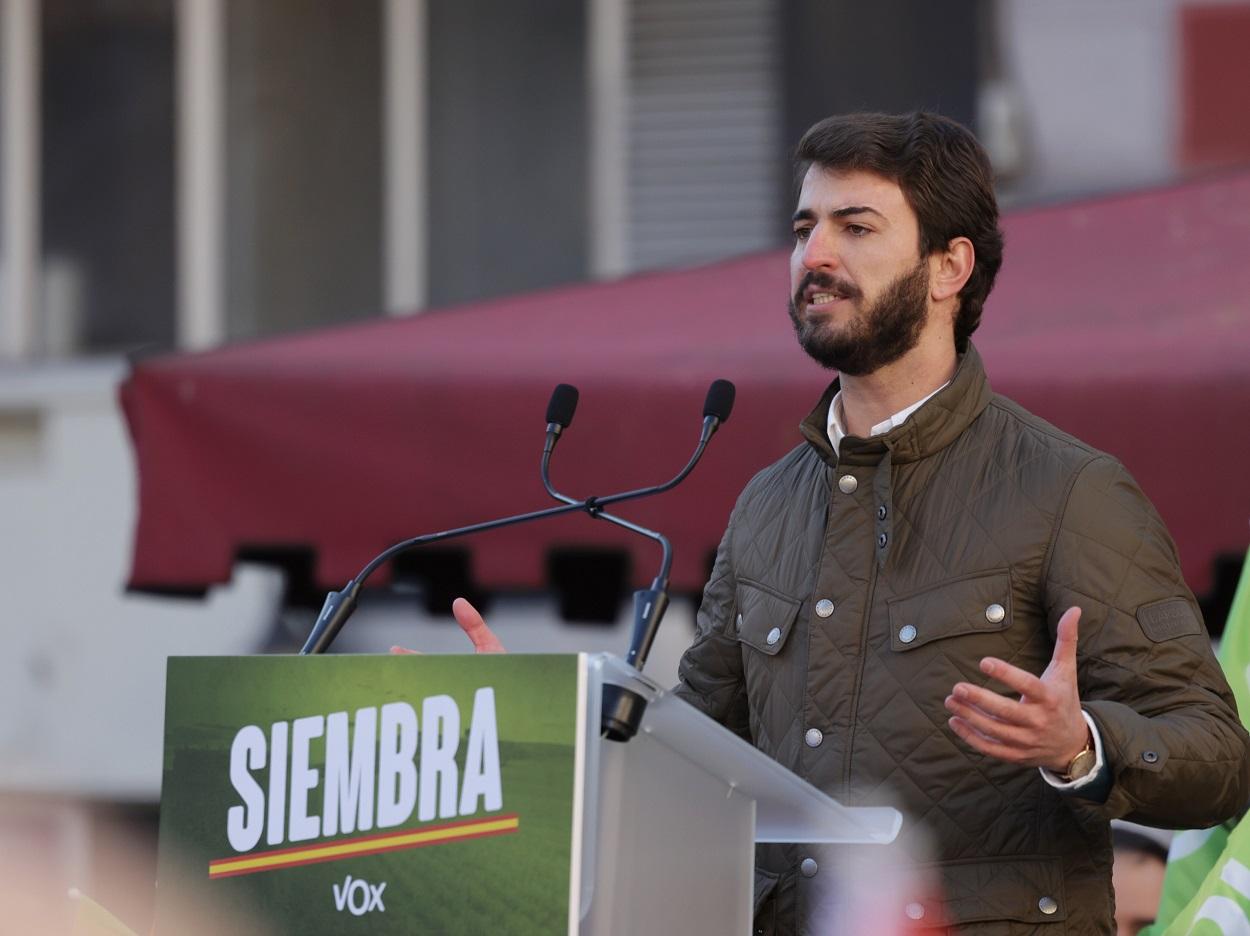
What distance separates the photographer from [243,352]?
4695mm

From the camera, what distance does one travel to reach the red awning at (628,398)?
3.87m

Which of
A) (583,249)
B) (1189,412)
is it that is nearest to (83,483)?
(583,249)

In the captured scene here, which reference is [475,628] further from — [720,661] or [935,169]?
[935,169]

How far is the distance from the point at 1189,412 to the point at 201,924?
7.83ft

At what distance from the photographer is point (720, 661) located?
283 cm

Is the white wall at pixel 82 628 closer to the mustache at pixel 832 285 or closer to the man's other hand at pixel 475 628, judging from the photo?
the man's other hand at pixel 475 628

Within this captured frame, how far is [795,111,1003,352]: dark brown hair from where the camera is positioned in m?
2.67

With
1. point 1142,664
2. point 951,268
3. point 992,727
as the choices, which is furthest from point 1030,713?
point 951,268

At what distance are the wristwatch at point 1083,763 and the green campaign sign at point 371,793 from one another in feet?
2.00

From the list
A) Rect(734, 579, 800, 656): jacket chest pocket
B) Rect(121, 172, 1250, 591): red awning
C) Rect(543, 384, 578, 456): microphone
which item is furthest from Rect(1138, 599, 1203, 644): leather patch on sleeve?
Rect(121, 172, 1250, 591): red awning

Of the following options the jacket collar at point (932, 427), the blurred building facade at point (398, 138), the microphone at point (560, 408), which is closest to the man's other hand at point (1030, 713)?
the jacket collar at point (932, 427)

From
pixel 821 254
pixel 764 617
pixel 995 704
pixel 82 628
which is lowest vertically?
pixel 82 628

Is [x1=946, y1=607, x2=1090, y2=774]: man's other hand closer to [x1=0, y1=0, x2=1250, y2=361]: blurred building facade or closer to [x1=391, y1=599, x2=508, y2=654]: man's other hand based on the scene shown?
[x1=391, y1=599, x2=508, y2=654]: man's other hand

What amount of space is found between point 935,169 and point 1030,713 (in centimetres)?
93
